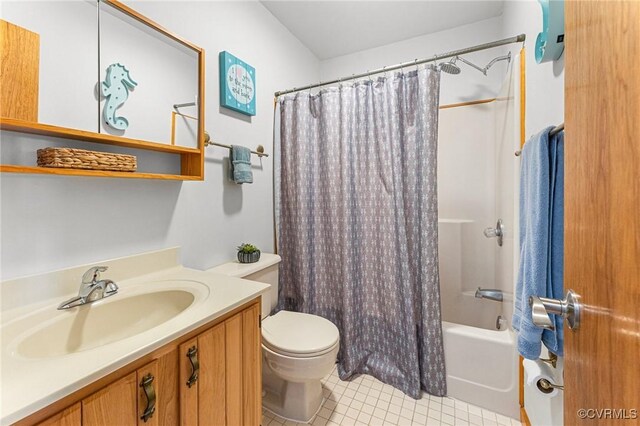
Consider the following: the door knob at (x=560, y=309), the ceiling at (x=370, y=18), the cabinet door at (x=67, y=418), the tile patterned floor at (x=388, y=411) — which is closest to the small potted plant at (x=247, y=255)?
the tile patterned floor at (x=388, y=411)

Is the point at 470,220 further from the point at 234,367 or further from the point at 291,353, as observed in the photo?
the point at 234,367

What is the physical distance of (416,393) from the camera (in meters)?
1.58

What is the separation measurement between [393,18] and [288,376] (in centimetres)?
248

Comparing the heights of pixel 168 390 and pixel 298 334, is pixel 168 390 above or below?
above

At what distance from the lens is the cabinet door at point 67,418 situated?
0.54m

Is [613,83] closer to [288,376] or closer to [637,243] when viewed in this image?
[637,243]

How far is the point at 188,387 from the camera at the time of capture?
816 mm

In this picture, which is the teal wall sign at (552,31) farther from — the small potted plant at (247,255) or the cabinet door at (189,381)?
the small potted plant at (247,255)

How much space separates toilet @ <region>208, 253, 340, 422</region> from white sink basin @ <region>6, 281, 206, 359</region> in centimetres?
37

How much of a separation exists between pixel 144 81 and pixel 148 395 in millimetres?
1178

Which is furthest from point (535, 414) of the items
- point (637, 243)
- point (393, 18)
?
point (393, 18)

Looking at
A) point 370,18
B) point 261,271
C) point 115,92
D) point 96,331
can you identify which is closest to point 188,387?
point 96,331

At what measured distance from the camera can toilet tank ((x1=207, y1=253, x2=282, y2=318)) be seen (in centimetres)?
149

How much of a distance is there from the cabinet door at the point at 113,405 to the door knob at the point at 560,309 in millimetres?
940
